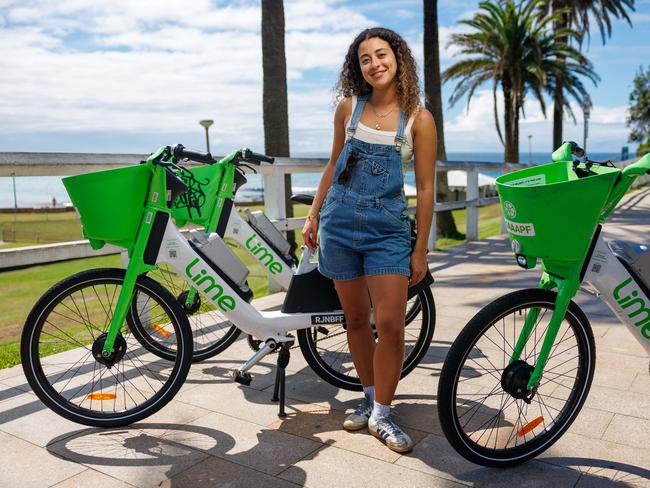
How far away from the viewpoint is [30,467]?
2.73 m

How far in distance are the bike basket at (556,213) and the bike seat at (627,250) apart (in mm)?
276

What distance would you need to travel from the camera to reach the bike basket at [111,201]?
287 cm

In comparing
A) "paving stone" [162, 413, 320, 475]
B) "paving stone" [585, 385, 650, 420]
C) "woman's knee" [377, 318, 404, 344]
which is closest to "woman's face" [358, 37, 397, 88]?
"woman's knee" [377, 318, 404, 344]

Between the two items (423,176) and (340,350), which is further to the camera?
(340,350)

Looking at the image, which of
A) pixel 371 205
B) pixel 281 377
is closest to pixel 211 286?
pixel 281 377

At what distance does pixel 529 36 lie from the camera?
2186 cm

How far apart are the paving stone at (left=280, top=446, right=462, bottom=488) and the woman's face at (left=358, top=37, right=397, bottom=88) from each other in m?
1.66

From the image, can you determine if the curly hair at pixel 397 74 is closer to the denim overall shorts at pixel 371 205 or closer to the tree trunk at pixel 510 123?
the denim overall shorts at pixel 371 205

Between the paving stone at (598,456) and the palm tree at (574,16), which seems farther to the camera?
the palm tree at (574,16)

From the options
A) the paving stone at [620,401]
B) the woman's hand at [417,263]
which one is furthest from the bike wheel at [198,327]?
the paving stone at [620,401]

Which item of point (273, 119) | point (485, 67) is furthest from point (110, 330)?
point (485, 67)

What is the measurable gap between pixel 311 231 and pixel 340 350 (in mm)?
1140

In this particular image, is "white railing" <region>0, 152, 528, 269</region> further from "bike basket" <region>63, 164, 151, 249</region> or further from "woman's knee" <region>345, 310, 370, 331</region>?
"woman's knee" <region>345, 310, 370, 331</region>

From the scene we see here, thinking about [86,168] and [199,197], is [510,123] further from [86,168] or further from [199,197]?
[86,168]
